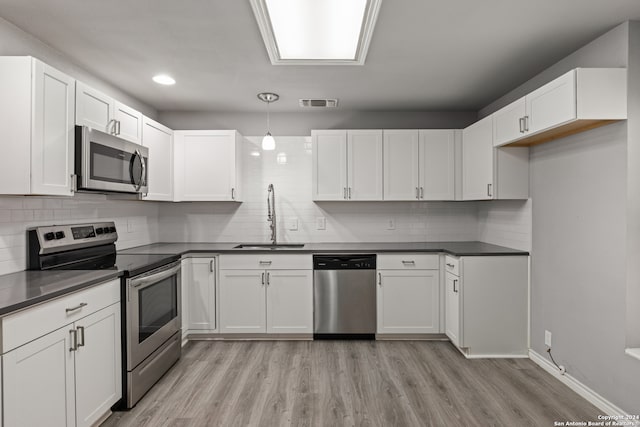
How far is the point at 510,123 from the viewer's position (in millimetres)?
2873

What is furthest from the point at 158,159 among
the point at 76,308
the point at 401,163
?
the point at 401,163

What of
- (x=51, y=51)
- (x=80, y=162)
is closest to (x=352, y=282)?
(x=80, y=162)

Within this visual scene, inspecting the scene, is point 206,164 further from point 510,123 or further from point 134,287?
point 510,123

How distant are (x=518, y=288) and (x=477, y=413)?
1.26 metres

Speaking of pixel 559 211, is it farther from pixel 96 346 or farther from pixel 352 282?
pixel 96 346

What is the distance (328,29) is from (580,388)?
9.76 feet

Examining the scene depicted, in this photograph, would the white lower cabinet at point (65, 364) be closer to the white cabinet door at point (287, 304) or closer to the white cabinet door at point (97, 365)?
the white cabinet door at point (97, 365)

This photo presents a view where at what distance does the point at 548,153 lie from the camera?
287 centimetres

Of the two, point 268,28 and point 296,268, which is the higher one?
point 268,28

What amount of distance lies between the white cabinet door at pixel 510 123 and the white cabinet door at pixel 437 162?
2.30 feet

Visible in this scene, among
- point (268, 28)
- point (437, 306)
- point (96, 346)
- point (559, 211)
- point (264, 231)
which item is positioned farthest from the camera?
point (264, 231)

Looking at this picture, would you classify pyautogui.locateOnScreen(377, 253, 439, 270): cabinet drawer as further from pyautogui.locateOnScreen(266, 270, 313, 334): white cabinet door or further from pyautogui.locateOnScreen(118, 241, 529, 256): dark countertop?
pyautogui.locateOnScreen(266, 270, 313, 334): white cabinet door

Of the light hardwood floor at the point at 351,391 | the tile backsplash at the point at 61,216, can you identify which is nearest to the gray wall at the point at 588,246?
the light hardwood floor at the point at 351,391

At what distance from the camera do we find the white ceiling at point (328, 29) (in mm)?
2029
